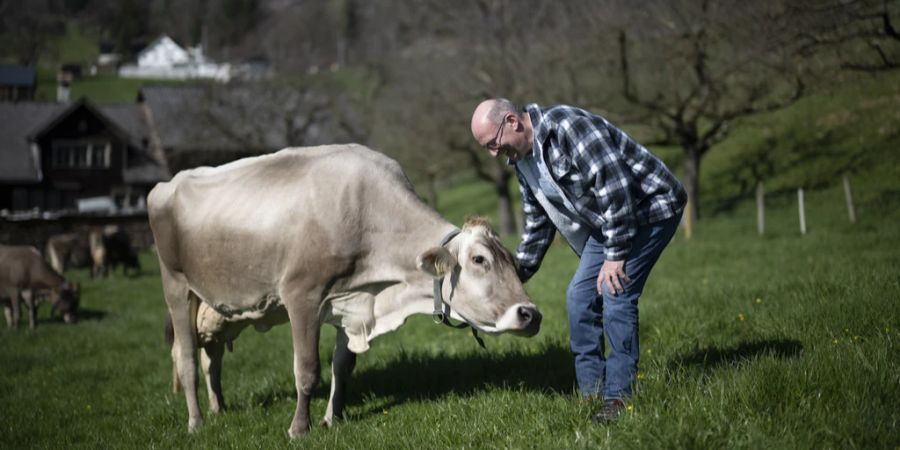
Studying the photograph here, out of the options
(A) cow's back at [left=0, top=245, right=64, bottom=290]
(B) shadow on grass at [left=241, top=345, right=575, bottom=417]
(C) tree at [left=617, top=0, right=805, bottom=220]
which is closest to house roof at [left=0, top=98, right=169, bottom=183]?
(A) cow's back at [left=0, top=245, right=64, bottom=290]

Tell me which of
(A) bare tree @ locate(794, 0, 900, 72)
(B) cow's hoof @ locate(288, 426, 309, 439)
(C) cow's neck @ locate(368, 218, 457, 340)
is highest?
(A) bare tree @ locate(794, 0, 900, 72)

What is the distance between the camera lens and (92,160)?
4850cm

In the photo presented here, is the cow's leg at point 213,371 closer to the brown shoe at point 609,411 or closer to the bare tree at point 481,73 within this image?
the brown shoe at point 609,411

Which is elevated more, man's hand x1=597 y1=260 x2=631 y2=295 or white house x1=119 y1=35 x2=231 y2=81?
man's hand x1=597 y1=260 x2=631 y2=295

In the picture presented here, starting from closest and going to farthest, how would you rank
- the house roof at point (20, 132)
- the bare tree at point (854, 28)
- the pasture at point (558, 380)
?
the pasture at point (558, 380)
the bare tree at point (854, 28)
the house roof at point (20, 132)

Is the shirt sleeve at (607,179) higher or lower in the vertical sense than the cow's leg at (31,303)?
higher

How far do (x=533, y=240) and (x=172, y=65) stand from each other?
62.0 m

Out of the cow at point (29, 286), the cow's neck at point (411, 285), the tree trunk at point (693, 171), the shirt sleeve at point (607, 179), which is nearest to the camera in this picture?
the shirt sleeve at point (607, 179)

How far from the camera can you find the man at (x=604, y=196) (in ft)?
16.1

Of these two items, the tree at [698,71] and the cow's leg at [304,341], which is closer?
the cow's leg at [304,341]

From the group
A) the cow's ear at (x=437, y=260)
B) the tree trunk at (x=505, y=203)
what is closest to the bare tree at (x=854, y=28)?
the cow's ear at (x=437, y=260)

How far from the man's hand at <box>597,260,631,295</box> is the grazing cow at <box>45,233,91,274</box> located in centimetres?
2681

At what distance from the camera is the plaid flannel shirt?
4902 millimetres

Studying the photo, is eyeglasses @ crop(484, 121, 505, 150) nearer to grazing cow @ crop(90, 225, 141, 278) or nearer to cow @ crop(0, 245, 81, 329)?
cow @ crop(0, 245, 81, 329)
